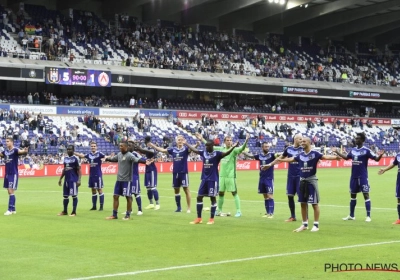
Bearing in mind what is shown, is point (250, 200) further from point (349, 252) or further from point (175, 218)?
point (349, 252)

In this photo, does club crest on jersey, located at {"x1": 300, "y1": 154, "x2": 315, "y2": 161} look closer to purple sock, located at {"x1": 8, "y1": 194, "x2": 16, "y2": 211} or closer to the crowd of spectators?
purple sock, located at {"x1": 8, "y1": 194, "x2": 16, "y2": 211}

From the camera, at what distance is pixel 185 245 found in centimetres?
1611

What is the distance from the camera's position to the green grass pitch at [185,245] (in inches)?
504

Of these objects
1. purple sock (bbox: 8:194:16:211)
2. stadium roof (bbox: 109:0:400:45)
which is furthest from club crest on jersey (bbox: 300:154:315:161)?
stadium roof (bbox: 109:0:400:45)

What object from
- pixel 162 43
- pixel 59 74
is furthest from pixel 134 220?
pixel 162 43

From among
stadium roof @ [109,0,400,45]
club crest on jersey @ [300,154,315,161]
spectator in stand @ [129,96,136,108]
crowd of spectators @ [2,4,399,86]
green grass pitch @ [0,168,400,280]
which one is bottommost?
green grass pitch @ [0,168,400,280]

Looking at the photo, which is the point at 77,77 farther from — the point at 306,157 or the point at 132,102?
the point at 306,157

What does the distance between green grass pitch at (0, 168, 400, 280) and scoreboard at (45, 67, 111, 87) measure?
1346 inches

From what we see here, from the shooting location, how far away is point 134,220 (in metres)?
21.6

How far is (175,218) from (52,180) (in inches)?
954

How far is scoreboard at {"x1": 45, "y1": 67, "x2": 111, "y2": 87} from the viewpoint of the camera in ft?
193

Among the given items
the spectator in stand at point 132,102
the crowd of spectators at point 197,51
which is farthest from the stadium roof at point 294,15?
the spectator in stand at point 132,102

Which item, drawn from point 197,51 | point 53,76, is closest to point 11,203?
point 53,76

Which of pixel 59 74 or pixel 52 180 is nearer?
pixel 52 180
